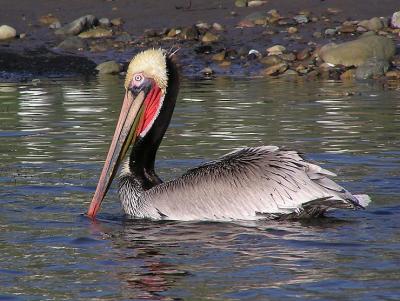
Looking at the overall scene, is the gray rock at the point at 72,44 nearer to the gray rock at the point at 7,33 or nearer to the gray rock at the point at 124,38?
the gray rock at the point at 124,38

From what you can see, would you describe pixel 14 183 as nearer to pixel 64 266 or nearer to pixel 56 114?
pixel 64 266

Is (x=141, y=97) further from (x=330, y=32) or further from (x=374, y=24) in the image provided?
(x=374, y=24)

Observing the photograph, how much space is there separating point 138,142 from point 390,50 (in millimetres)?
8558

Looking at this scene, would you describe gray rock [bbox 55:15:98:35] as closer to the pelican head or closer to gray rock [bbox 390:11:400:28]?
gray rock [bbox 390:11:400:28]

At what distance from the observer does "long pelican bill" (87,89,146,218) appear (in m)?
7.39

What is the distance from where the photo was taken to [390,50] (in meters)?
15.6

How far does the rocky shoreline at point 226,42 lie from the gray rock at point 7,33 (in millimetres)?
16

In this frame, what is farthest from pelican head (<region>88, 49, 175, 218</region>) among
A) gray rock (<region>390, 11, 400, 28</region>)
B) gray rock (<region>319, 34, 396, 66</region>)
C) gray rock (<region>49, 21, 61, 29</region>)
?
gray rock (<region>49, 21, 61, 29</region>)

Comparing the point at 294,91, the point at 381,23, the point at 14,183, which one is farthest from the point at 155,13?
the point at 14,183

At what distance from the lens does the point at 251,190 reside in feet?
23.2

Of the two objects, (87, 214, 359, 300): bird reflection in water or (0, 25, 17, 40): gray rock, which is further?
(0, 25, 17, 40): gray rock

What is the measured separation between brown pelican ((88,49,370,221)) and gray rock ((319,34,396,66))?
8.17 metres

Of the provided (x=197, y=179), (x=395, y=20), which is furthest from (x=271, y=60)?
(x=197, y=179)

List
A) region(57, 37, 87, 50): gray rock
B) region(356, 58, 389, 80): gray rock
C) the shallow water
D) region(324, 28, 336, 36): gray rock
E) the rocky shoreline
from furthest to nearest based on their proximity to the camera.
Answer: region(57, 37, 87, 50): gray rock, region(324, 28, 336, 36): gray rock, the rocky shoreline, region(356, 58, 389, 80): gray rock, the shallow water
